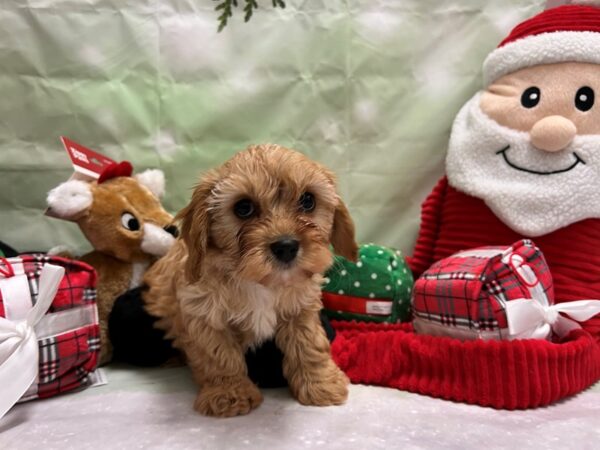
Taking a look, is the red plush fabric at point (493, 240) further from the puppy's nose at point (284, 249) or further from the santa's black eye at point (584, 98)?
the puppy's nose at point (284, 249)

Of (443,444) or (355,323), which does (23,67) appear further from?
(443,444)

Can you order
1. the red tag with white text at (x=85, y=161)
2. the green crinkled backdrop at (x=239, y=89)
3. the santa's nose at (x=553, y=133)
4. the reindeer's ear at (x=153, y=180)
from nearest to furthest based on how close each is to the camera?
the santa's nose at (x=553, y=133) → the red tag with white text at (x=85, y=161) → the reindeer's ear at (x=153, y=180) → the green crinkled backdrop at (x=239, y=89)

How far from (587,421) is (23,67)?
2127 millimetres

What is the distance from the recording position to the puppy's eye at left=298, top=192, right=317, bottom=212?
1350mm

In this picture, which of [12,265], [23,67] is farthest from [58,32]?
[12,265]

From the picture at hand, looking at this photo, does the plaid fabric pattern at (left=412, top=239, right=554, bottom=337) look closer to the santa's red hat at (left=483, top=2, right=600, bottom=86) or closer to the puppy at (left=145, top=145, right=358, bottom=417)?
the puppy at (left=145, top=145, right=358, bottom=417)

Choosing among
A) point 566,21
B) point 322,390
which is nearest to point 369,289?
point 322,390

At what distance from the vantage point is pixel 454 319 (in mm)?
1499

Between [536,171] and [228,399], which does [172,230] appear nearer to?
[228,399]

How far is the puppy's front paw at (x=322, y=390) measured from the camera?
140cm

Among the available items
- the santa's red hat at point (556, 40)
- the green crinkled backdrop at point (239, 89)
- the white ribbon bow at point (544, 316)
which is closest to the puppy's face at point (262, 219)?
the white ribbon bow at point (544, 316)

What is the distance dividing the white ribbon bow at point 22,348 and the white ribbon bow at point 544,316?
1.20 meters

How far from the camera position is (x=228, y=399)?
1350 mm

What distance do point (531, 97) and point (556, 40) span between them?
194 mm
